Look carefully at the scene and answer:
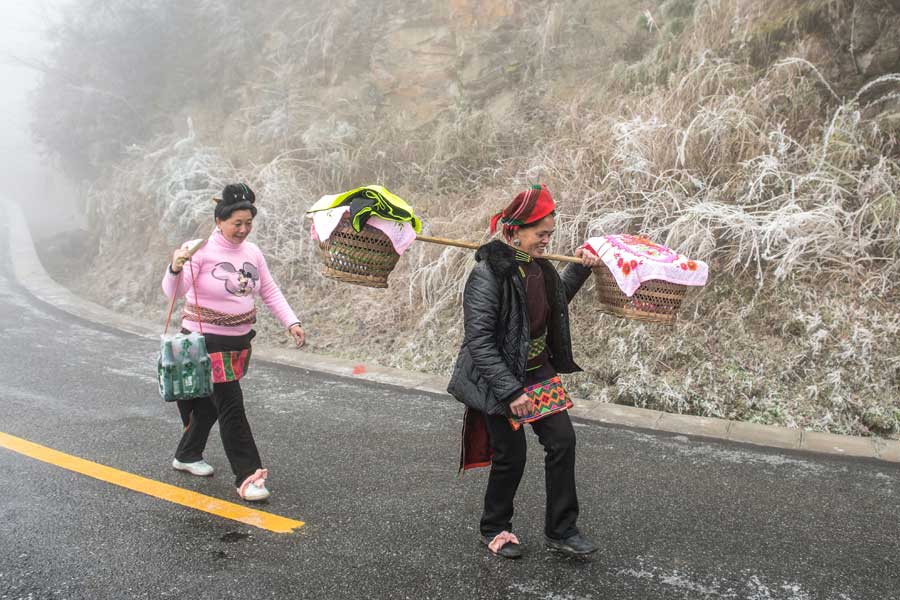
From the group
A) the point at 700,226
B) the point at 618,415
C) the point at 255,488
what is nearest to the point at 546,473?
the point at 255,488

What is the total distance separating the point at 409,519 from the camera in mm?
3732

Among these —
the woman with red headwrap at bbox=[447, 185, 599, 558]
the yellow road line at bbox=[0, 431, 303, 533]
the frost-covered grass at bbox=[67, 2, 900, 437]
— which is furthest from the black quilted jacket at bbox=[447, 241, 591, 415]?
the frost-covered grass at bbox=[67, 2, 900, 437]

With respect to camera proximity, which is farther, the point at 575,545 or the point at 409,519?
the point at 409,519

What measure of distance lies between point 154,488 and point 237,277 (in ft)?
4.10

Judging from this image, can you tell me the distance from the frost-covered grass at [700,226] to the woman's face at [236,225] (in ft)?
10.7

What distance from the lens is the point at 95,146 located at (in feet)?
52.5

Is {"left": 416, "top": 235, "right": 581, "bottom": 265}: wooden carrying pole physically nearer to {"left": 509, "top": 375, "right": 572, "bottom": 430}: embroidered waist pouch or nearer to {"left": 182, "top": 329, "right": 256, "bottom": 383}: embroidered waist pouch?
{"left": 509, "top": 375, "right": 572, "bottom": 430}: embroidered waist pouch

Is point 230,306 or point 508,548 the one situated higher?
point 230,306

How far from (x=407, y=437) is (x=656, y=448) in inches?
65.2

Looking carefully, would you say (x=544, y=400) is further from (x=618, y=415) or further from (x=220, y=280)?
(x=618, y=415)

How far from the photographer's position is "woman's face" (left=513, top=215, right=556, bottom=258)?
3.34m

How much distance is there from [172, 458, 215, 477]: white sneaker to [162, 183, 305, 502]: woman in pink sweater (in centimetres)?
27

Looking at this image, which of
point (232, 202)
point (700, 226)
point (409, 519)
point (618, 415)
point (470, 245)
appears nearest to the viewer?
point (470, 245)

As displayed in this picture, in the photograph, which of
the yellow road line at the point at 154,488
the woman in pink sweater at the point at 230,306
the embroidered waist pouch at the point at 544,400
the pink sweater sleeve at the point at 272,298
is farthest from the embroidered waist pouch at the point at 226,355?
the embroidered waist pouch at the point at 544,400
